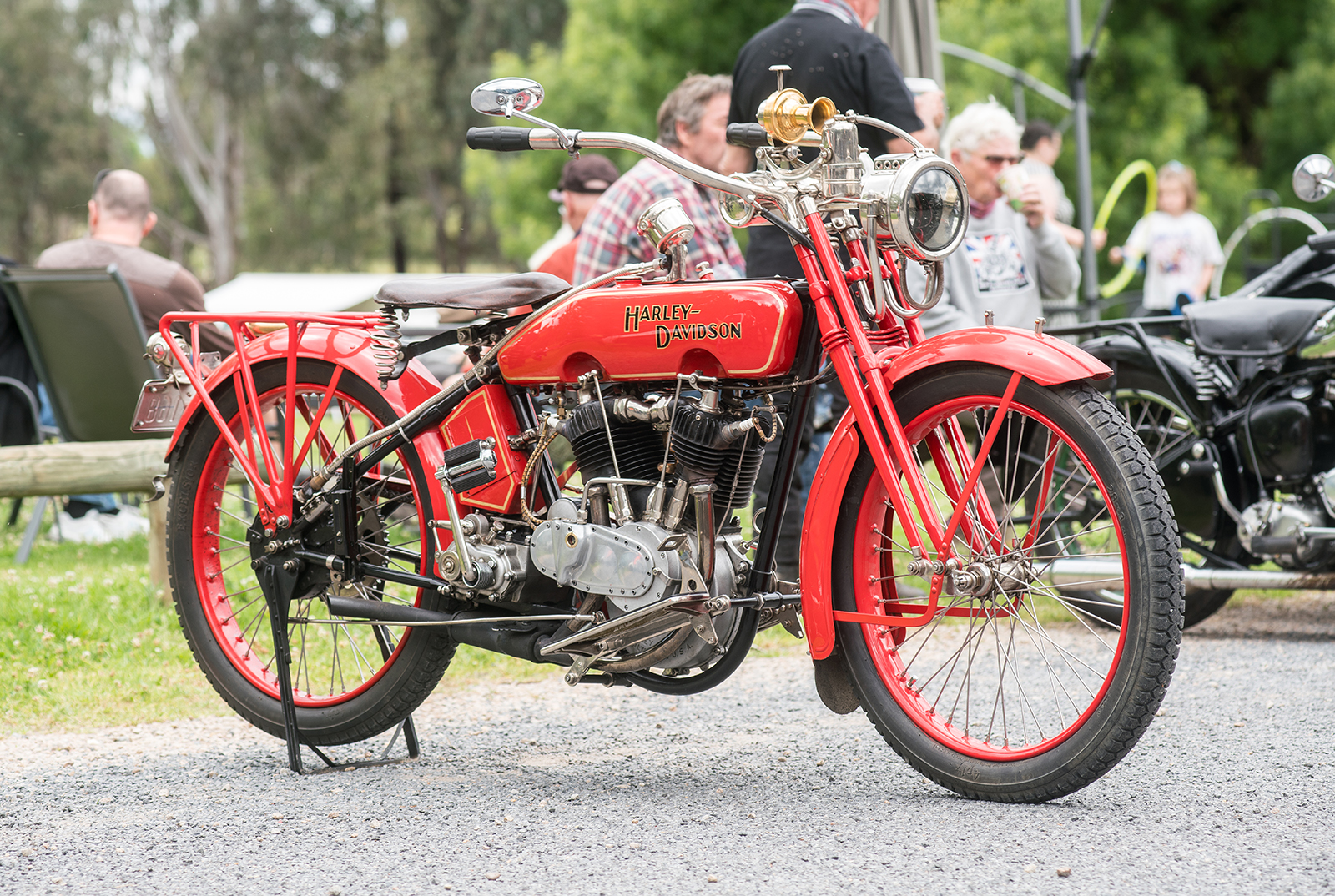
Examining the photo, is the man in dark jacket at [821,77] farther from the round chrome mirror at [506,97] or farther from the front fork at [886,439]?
the round chrome mirror at [506,97]

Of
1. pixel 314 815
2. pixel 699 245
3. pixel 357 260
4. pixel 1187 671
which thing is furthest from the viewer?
pixel 357 260

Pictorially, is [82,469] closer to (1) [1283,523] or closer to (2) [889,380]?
(2) [889,380]

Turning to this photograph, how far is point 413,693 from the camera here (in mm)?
3855

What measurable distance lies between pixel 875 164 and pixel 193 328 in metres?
1.97

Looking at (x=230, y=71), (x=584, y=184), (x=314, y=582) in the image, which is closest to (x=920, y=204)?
(x=314, y=582)

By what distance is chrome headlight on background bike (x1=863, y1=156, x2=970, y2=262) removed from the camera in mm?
3234

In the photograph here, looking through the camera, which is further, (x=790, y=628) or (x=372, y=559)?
(x=372, y=559)

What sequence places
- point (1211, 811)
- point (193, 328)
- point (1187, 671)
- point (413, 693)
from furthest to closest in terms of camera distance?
point (1187, 671) < point (193, 328) < point (413, 693) < point (1211, 811)

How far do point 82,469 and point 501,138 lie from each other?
3468mm

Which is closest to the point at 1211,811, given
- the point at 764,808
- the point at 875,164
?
the point at 764,808

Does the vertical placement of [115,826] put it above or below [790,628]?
below

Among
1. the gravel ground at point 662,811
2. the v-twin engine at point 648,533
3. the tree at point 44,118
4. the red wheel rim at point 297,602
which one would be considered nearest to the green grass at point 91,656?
the gravel ground at point 662,811

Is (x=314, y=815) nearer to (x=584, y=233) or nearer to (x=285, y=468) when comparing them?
(x=285, y=468)

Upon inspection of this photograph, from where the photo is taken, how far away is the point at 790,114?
11.0 feet
